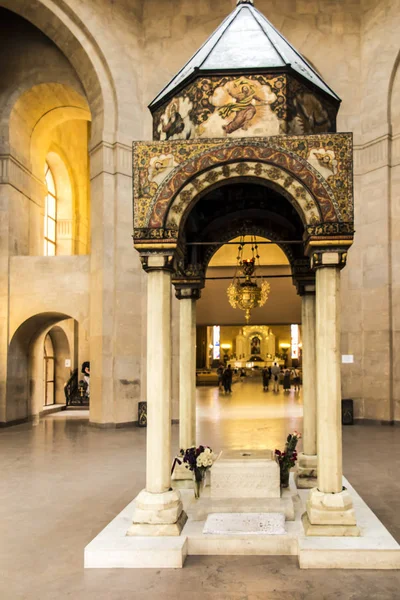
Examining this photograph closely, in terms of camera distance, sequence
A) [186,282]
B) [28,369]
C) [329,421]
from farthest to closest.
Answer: [28,369], [186,282], [329,421]

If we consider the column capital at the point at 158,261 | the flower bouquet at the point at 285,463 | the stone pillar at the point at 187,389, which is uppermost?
the column capital at the point at 158,261

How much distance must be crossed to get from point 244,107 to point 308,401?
4.16 m

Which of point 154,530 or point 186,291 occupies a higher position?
point 186,291

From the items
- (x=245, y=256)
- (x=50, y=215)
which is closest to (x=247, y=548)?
(x=245, y=256)

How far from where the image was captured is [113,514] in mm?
7203

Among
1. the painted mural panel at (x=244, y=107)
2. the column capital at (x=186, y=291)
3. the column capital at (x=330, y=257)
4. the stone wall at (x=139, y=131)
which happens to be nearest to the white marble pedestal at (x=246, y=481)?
the column capital at (x=330, y=257)

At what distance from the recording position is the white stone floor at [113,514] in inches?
193

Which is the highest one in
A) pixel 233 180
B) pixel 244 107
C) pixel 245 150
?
pixel 244 107

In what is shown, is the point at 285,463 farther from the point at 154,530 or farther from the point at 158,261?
the point at 158,261

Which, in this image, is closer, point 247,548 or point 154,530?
point 247,548

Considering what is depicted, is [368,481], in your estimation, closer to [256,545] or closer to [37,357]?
[256,545]

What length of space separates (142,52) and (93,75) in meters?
1.76

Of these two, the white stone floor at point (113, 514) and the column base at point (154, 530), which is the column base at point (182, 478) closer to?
the white stone floor at point (113, 514)

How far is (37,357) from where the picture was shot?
17062mm
